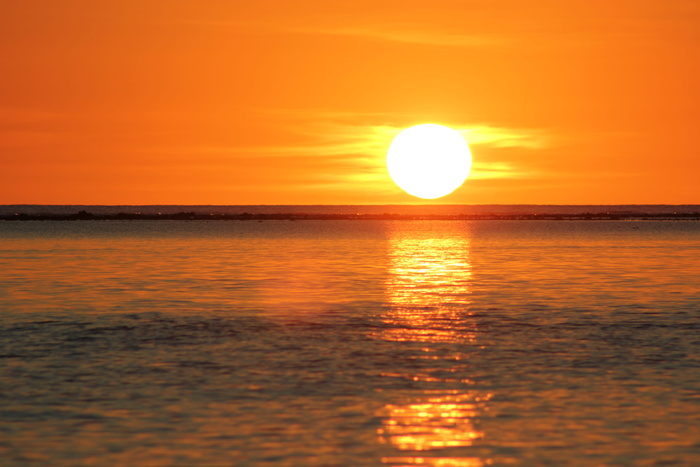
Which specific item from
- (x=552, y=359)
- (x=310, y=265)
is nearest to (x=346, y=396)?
(x=552, y=359)

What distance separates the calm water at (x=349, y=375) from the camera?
1560cm

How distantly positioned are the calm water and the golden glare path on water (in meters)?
0.06

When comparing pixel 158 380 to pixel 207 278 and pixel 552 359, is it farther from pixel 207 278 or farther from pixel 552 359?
pixel 207 278

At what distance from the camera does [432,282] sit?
5272 cm

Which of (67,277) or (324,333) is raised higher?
(67,277)

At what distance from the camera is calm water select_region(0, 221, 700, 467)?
51.2 feet

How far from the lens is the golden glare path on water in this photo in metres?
15.6

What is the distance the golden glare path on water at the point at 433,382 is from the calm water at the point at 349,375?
0.06m

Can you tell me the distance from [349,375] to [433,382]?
2051mm

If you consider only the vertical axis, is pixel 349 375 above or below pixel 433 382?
above

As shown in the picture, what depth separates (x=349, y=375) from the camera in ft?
72.4

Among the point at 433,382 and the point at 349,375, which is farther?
the point at 349,375

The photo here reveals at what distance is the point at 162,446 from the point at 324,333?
14.4m

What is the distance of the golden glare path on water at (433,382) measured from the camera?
1564 cm
